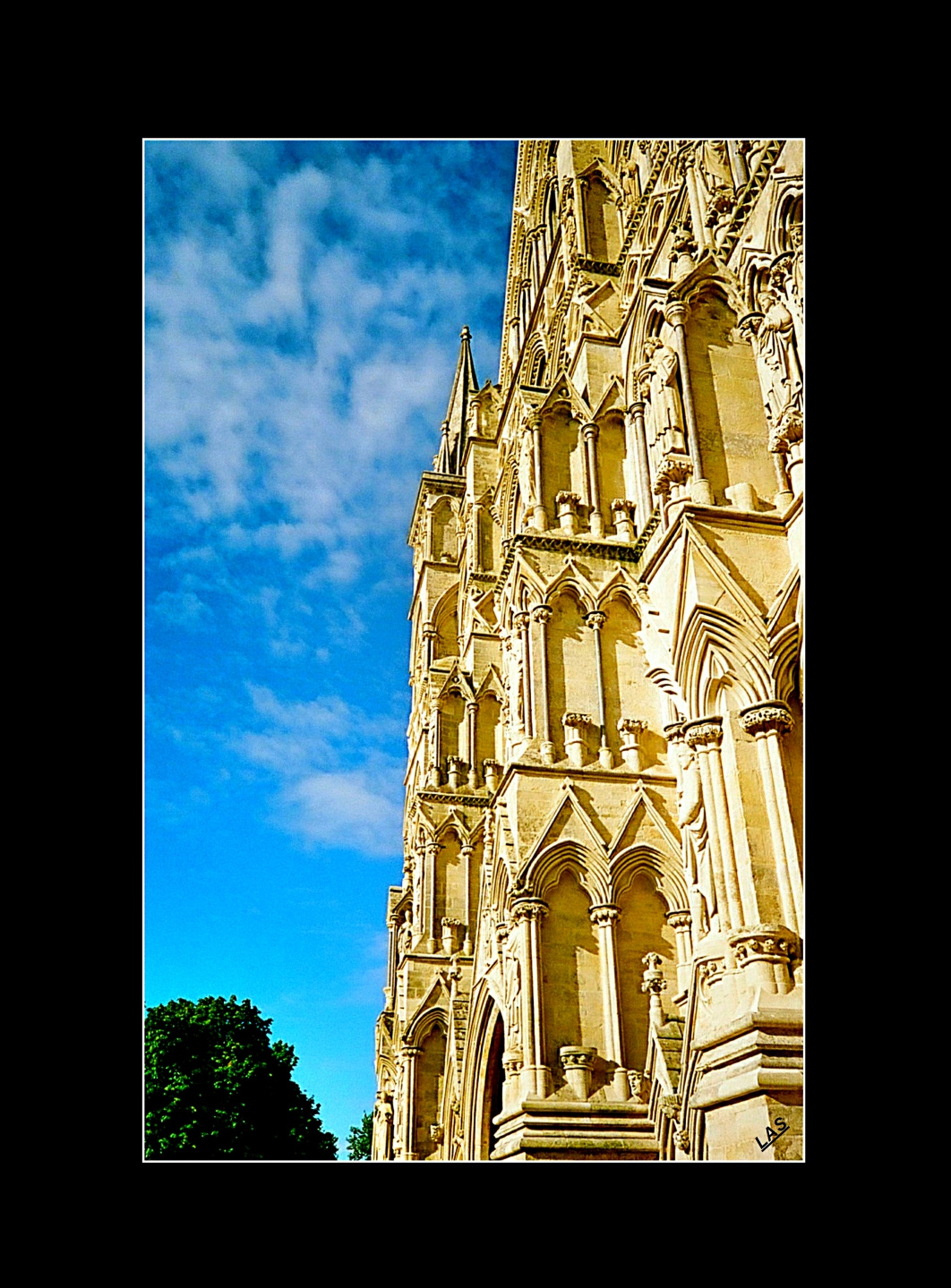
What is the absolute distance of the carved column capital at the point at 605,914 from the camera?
528 inches

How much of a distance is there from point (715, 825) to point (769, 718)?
111 centimetres

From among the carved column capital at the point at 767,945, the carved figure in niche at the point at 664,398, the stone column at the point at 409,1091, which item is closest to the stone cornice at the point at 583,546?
the carved figure in niche at the point at 664,398

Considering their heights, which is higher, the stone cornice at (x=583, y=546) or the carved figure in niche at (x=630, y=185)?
the carved figure in niche at (x=630, y=185)

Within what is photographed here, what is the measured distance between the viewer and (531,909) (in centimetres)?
1345

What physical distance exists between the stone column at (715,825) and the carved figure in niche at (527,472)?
728cm

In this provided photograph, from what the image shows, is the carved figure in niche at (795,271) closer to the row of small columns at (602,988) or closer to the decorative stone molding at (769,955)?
the decorative stone molding at (769,955)

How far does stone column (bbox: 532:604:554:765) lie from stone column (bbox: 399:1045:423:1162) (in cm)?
1190

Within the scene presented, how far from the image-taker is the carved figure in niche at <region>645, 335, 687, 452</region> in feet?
39.5

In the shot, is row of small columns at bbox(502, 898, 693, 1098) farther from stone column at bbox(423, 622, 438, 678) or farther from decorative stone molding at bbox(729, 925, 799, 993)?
stone column at bbox(423, 622, 438, 678)

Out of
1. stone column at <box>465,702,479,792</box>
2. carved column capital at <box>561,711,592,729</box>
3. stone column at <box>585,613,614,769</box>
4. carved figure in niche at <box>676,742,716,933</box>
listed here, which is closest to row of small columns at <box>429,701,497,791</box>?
stone column at <box>465,702,479,792</box>

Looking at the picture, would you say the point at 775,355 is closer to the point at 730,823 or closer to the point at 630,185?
the point at 730,823

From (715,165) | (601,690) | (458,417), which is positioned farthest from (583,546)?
(458,417)

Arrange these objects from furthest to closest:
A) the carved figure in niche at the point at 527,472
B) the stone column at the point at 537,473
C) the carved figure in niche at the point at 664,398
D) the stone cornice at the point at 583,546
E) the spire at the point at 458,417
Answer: the spire at the point at 458,417 → the carved figure in niche at the point at 527,472 → the stone column at the point at 537,473 → the stone cornice at the point at 583,546 → the carved figure in niche at the point at 664,398
